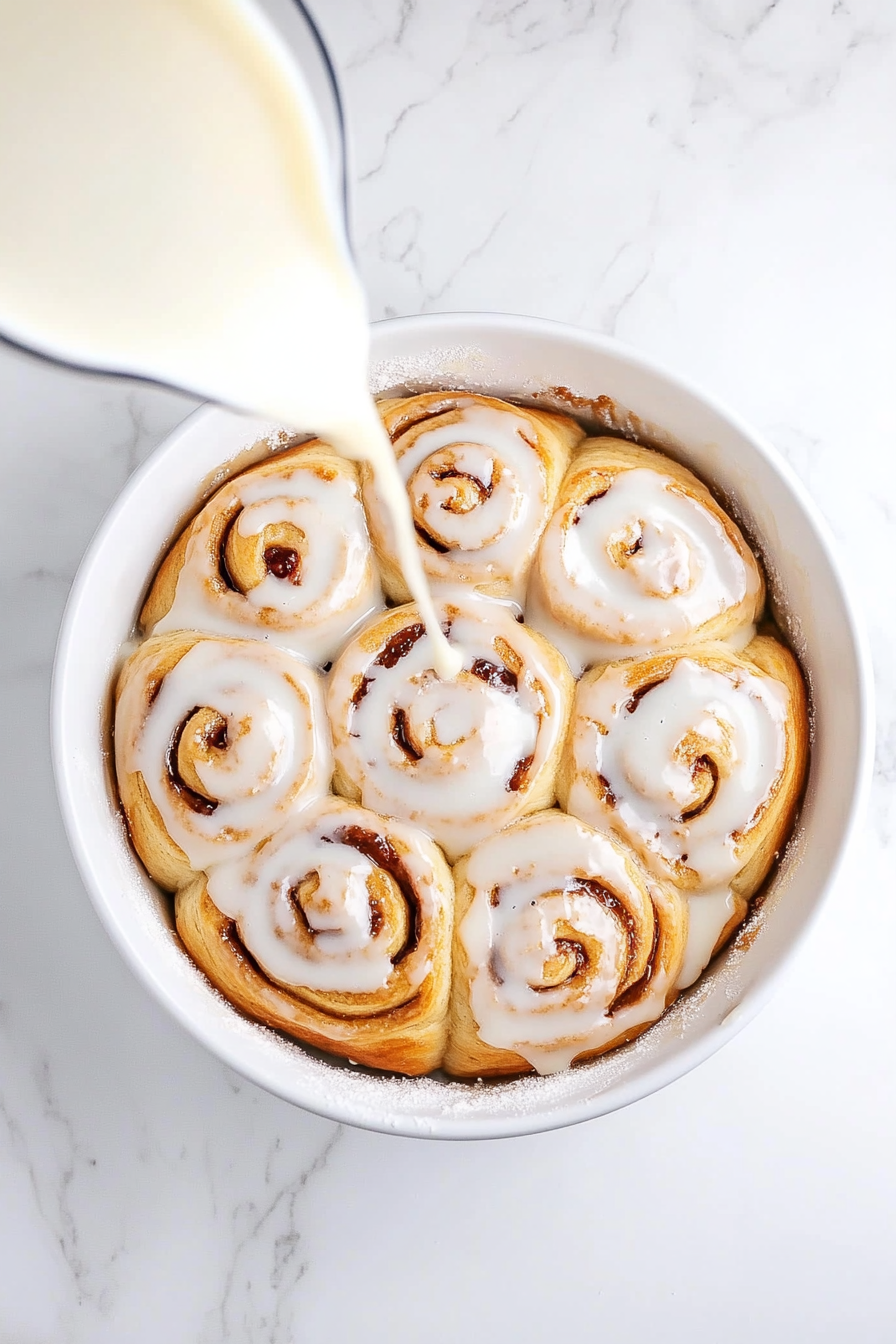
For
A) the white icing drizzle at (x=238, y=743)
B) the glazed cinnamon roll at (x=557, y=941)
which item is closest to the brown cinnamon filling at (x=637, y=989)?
the glazed cinnamon roll at (x=557, y=941)

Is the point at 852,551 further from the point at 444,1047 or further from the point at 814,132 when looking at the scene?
the point at 444,1047

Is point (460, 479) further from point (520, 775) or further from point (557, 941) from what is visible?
point (557, 941)

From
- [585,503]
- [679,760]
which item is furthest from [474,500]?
[679,760]

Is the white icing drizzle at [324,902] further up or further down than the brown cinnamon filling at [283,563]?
further down

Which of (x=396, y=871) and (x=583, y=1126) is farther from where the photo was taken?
(x=583, y=1126)

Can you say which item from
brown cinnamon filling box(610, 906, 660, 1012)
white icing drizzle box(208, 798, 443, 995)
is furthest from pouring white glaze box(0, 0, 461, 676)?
brown cinnamon filling box(610, 906, 660, 1012)

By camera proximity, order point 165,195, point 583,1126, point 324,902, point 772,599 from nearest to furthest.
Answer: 1. point 165,195
2. point 324,902
3. point 772,599
4. point 583,1126

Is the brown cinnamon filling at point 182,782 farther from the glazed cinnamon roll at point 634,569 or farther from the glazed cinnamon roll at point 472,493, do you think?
the glazed cinnamon roll at point 634,569
